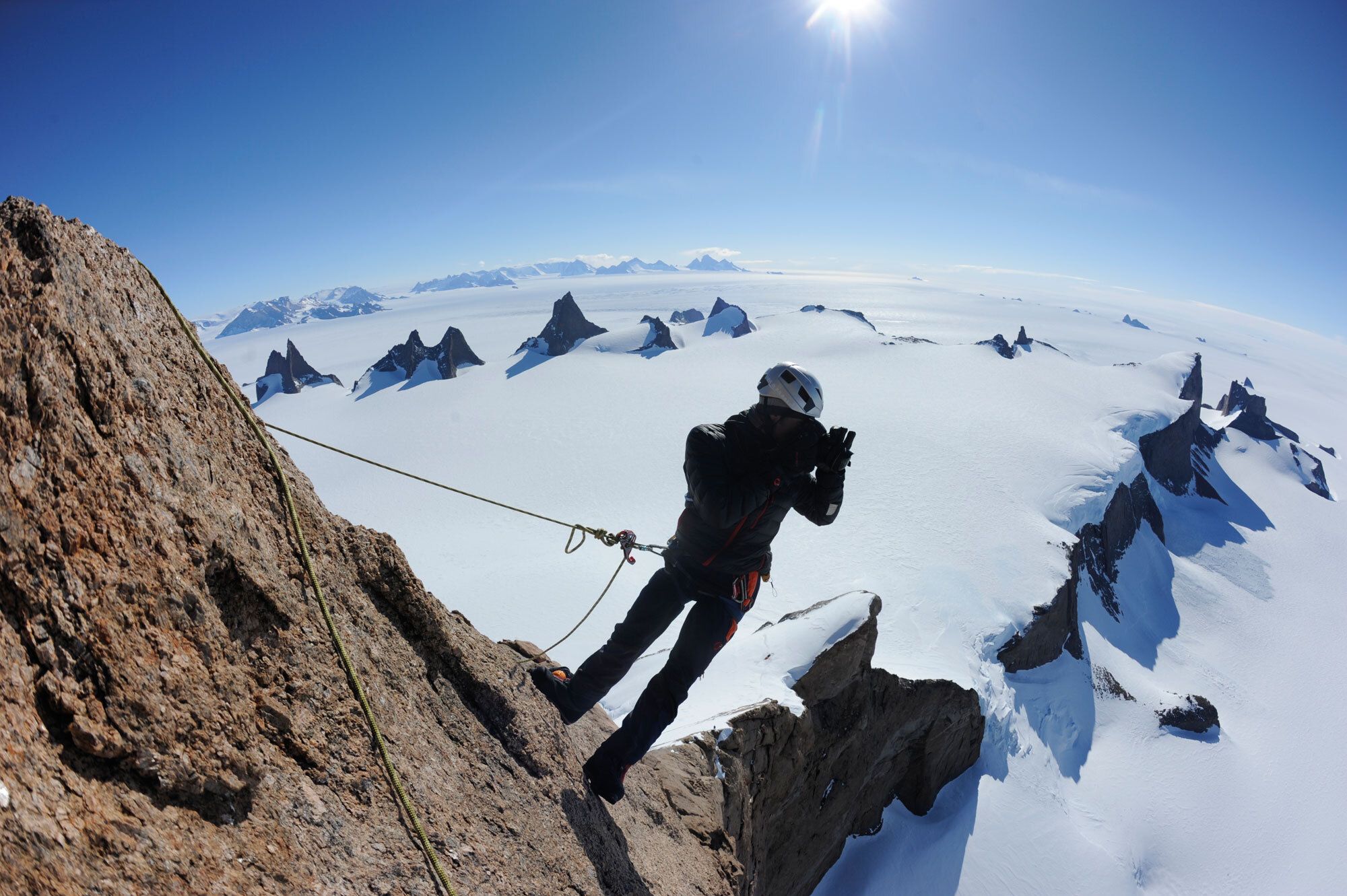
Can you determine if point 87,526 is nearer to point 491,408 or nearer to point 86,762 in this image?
point 86,762

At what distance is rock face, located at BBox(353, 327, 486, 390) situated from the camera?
72250 millimetres

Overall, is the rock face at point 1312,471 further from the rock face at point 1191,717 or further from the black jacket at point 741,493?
the black jacket at point 741,493

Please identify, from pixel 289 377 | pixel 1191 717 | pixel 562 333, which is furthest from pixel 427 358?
pixel 1191 717

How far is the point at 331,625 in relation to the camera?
2.74 metres

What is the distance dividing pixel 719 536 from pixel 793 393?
1.38 meters

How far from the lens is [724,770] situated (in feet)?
22.5

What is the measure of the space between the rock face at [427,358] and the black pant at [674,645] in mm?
72798

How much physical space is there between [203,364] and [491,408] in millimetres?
54859

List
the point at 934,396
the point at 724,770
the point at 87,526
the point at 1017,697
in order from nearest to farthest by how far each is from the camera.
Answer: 1. the point at 87,526
2. the point at 724,770
3. the point at 1017,697
4. the point at 934,396

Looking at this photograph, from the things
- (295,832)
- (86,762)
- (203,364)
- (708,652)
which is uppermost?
(203,364)

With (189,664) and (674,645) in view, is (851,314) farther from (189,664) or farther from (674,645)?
(189,664)

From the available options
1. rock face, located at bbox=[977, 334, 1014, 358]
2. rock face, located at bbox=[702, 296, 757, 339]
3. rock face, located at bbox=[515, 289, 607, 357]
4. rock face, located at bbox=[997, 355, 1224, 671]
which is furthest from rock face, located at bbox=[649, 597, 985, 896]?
rock face, located at bbox=[702, 296, 757, 339]

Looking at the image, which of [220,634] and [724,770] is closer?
[220,634]

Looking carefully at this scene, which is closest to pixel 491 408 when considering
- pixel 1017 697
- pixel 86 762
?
pixel 1017 697
